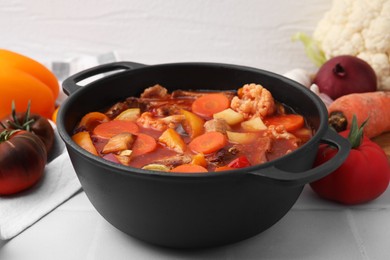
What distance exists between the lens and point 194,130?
6.07 feet

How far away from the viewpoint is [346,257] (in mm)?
1649

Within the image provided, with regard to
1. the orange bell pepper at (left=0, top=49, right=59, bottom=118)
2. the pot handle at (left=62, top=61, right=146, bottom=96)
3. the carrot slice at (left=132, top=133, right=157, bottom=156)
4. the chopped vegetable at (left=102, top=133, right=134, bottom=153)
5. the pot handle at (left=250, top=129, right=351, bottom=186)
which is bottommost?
the orange bell pepper at (left=0, top=49, right=59, bottom=118)

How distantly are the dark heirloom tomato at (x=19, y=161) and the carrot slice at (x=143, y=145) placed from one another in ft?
1.16

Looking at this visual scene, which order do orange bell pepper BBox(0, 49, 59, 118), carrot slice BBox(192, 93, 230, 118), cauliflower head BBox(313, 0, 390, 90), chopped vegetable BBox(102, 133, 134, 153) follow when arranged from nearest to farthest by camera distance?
1. chopped vegetable BBox(102, 133, 134, 153)
2. carrot slice BBox(192, 93, 230, 118)
3. orange bell pepper BBox(0, 49, 59, 118)
4. cauliflower head BBox(313, 0, 390, 90)

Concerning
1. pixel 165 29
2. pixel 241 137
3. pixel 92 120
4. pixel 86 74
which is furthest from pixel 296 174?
pixel 165 29

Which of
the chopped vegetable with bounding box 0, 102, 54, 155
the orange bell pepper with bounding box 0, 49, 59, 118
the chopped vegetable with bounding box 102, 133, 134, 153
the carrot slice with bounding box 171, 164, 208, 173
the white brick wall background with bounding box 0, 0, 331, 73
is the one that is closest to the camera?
A: the carrot slice with bounding box 171, 164, 208, 173

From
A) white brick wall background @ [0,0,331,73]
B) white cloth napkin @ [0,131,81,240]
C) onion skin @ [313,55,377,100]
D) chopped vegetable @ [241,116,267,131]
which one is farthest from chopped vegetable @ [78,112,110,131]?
white brick wall background @ [0,0,331,73]

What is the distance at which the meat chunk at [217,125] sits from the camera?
6.00ft

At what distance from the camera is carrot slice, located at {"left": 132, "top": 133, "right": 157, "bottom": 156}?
1.75m

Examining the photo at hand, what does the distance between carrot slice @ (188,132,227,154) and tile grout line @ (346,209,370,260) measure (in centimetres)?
42

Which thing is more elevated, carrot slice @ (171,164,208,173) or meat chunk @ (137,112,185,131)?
carrot slice @ (171,164,208,173)

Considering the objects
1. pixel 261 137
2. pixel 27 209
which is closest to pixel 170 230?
pixel 261 137

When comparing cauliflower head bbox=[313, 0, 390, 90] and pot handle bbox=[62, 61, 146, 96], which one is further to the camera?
cauliflower head bbox=[313, 0, 390, 90]

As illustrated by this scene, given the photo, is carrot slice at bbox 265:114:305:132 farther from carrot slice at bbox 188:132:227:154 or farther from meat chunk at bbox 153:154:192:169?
meat chunk at bbox 153:154:192:169
